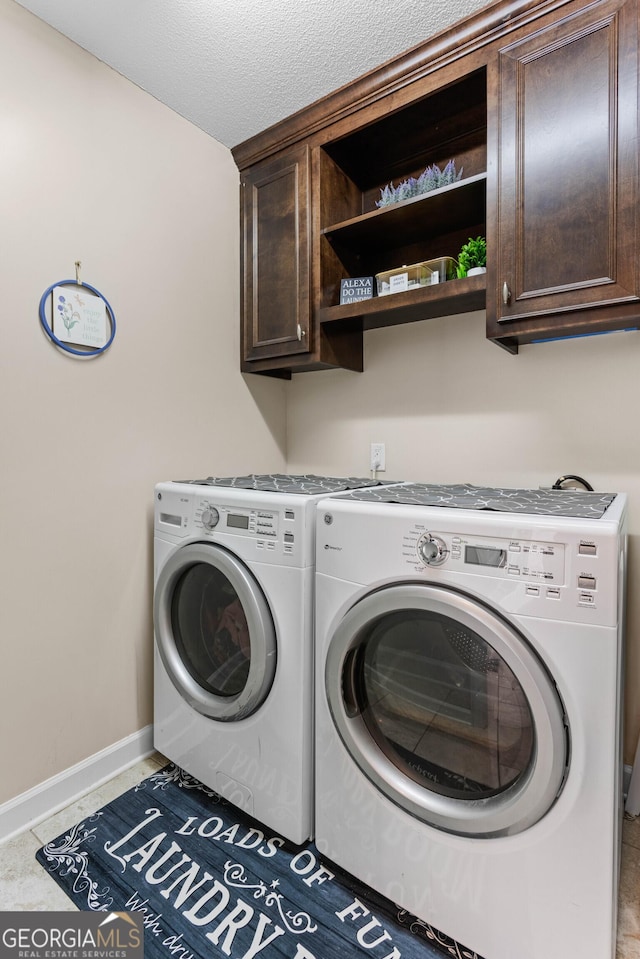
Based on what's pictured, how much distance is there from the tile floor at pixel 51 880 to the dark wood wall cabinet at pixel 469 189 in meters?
1.54

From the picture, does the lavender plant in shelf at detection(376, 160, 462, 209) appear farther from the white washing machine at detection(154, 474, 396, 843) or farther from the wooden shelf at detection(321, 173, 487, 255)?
the white washing machine at detection(154, 474, 396, 843)

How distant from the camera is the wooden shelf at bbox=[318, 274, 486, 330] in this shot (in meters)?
1.59

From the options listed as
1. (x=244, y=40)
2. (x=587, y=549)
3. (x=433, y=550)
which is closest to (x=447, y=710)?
(x=433, y=550)

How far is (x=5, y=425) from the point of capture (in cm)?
147

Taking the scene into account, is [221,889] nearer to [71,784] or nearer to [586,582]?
[71,784]

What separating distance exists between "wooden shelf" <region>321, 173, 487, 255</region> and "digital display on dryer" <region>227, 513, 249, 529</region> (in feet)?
3.91

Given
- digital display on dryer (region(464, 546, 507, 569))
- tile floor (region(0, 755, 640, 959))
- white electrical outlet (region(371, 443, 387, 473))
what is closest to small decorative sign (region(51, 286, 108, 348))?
white electrical outlet (region(371, 443, 387, 473))

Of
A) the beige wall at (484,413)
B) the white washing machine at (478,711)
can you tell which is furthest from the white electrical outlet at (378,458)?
the white washing machine at (478,711)

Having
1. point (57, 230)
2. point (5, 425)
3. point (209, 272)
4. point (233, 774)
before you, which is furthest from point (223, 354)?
point (233, 774)

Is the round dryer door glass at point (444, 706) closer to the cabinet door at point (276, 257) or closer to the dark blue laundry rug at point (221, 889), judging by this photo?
the dark blue laundry rug at point (221, 889)

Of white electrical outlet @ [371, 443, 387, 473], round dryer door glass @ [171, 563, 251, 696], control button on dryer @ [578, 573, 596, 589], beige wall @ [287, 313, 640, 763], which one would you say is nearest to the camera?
control button on dryer @ [578, 573, 596, 589]

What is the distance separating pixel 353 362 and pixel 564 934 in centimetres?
190

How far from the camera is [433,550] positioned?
1080mm

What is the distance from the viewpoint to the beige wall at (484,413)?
1638 mm
